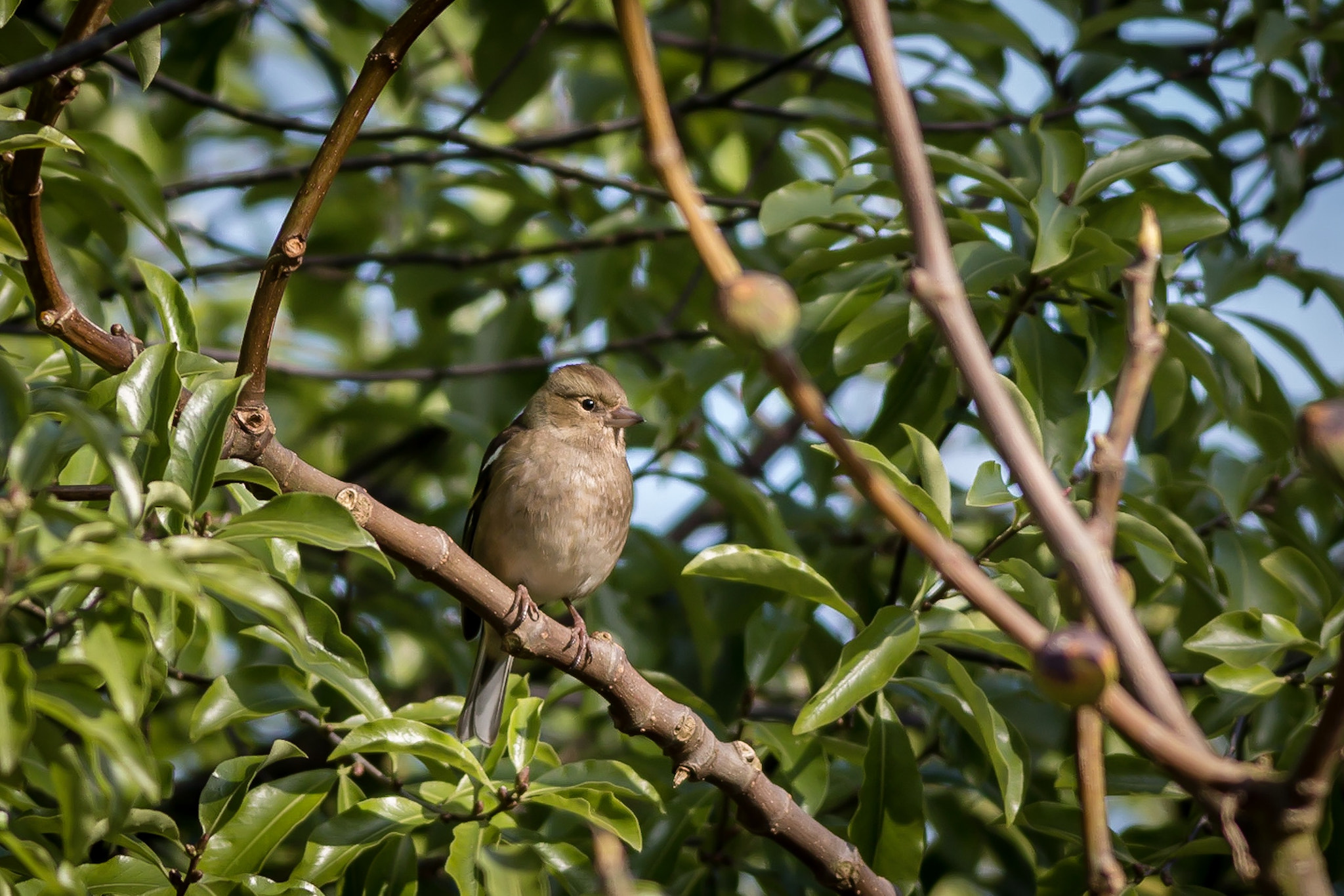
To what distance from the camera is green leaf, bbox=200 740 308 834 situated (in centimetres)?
349

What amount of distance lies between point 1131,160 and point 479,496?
3.31 meters

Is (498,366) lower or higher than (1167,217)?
higher

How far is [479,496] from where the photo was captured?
591 centimetres

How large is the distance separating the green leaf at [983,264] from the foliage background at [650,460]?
0.05 feet

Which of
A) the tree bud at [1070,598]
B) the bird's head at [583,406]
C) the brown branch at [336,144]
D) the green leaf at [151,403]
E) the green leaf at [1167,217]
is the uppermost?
the bird's head at [583,406]

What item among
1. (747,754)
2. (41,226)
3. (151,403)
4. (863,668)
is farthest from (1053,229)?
(41,226)

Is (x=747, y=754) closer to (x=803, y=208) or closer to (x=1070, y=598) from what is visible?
(x=803, y=208)

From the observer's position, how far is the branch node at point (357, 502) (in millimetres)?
3051

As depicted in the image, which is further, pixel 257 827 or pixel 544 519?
pixel 544 519

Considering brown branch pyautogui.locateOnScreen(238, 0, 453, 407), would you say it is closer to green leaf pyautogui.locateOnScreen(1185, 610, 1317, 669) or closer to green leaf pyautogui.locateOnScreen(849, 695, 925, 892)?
green leaf pyautogui.locateOnScreen(849, 695, 925, 892)

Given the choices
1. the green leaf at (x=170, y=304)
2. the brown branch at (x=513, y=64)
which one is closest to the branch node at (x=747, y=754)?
the green leaf at (x=170, y=304)

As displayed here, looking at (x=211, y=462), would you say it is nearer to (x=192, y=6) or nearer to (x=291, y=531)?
(x=291, y=531)

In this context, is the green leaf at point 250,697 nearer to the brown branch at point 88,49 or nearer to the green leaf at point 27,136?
the green leaf at point 27,136

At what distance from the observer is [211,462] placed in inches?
115
